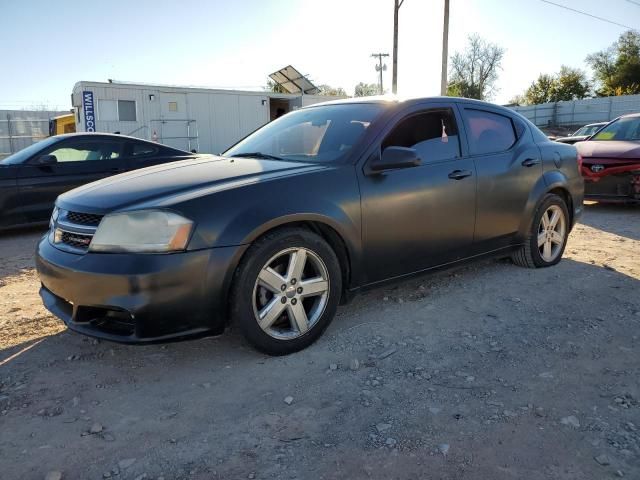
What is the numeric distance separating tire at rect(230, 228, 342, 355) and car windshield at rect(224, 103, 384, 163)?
2.35 ft

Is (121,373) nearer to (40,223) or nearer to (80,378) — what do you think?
(80,378)

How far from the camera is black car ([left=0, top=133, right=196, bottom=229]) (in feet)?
22.3

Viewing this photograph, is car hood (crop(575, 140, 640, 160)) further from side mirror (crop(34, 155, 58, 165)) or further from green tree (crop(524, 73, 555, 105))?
green tree (crop(524, 73, 555, 105))

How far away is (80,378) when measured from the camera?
298cm

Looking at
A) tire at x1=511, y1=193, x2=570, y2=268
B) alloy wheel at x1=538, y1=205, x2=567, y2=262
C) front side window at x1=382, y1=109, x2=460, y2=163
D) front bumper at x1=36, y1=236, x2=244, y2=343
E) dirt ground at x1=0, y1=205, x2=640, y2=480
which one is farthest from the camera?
alloy wheel at x1=538, y1=205, x2=567, y2=262

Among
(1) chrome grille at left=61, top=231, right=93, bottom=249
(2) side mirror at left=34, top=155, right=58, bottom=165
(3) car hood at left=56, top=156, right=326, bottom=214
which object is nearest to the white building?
(2) side mirror at left=34, top=155, right=58, bottom=165

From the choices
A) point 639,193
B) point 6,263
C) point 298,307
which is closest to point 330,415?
point 298,307

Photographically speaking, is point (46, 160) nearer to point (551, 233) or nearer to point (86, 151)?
point (86, 151)

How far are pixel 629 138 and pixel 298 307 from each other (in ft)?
26.8

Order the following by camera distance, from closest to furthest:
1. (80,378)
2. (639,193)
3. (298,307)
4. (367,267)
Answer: (80,378) → (298,307) → (367,267) → (639,193)

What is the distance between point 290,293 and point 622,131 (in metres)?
8.45

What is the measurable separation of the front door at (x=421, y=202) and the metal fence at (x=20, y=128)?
69.4 feet

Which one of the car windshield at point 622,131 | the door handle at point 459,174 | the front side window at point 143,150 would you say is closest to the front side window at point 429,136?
the door handle at point 459,174

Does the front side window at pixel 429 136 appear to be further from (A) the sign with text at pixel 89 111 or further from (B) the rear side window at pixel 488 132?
(A) the sign with text at pixel 89 111
